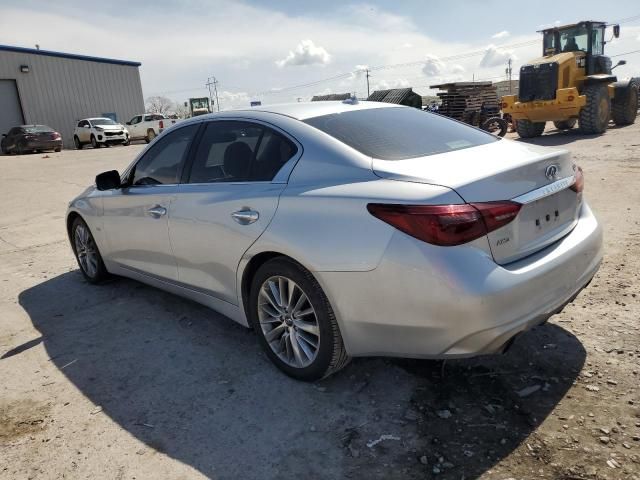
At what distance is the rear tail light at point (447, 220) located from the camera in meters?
2.25

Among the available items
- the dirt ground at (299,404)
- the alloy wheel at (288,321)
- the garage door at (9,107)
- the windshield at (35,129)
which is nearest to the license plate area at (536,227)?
the dirt ground at (299,404)

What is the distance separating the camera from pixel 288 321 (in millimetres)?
2977

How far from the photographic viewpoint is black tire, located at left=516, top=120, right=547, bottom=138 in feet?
53.2

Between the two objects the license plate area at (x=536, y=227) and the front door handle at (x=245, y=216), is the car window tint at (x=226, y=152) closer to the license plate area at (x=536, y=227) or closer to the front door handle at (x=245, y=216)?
the front door handle at (x=245, y=216)

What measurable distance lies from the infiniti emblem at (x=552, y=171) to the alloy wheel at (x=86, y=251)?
402 centimetres

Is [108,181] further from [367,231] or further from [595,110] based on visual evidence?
[595,110]

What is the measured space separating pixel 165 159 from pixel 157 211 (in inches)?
17.3

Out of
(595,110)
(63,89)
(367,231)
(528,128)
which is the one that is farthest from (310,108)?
(63,89)

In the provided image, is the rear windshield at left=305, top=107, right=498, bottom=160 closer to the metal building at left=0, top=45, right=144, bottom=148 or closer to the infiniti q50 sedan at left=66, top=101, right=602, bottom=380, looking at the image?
the infiniti q50 sedan at left=66, top=101, right=602, bottom=380

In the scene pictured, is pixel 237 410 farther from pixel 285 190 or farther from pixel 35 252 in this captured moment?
pixel 35 252

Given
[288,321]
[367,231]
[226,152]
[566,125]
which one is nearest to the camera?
[367,231]

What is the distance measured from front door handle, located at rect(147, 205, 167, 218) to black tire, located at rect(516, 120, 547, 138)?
14.9 m

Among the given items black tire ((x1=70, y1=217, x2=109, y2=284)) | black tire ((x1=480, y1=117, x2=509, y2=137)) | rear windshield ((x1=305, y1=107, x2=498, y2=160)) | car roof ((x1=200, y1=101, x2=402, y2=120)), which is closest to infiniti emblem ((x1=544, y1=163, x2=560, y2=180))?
rear windshield ((x1=305, y1=107, x2=498, y2=160))

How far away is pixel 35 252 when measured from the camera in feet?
21.5
